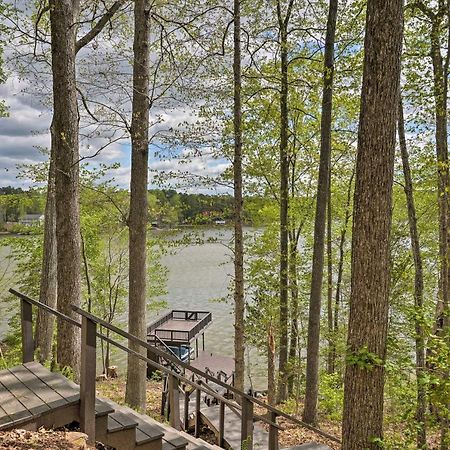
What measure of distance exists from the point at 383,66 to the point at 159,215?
24.7ft

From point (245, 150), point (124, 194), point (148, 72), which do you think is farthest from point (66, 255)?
point (124, 194)

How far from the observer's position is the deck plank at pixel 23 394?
2871 mm

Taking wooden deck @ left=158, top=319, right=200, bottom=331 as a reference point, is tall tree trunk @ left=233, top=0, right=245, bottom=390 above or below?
above

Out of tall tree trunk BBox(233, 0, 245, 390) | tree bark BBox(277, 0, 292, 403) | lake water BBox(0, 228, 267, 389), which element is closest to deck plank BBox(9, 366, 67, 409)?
tall tree trunk BBox(233, 0, 245, 390)

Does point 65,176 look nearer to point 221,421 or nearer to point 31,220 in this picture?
point 221,421

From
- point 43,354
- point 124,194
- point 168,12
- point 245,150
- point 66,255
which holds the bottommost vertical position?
point 43,354

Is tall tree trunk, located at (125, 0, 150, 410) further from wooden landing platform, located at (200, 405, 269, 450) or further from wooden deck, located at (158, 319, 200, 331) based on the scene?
wooden deck, located at (158, 319, 200, 331)

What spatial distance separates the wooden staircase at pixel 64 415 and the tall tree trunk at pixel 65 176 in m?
1.50

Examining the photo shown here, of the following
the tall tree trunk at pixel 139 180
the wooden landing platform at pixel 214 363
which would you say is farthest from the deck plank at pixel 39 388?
the wooden landing platform at pixel 214 363

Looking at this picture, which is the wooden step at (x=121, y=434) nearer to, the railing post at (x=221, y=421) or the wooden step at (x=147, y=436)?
the wooden step at (x=147, y=436)

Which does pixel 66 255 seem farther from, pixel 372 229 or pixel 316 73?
pixel 316 73

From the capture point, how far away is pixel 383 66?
368 centimetres

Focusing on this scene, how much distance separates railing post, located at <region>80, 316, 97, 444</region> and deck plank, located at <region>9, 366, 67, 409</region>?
7.1 inches

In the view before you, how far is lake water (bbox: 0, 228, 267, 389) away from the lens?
17.5 metres
